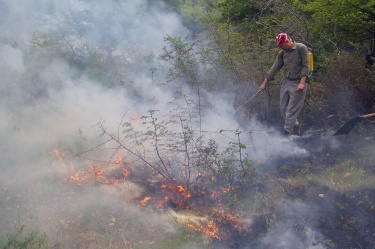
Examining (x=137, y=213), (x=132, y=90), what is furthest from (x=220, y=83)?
(x=137, y=213)

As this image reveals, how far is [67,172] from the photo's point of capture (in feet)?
19.8

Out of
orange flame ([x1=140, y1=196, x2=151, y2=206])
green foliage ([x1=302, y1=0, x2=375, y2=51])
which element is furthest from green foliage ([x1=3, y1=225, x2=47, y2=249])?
green foliage ([x1=302, y1=0, x2=375, y2=51])

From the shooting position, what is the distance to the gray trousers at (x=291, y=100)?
648 cm

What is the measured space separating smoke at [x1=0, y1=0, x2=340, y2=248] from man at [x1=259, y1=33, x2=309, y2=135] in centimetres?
55

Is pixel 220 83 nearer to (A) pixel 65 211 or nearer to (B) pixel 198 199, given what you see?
(B) pixel 198 199

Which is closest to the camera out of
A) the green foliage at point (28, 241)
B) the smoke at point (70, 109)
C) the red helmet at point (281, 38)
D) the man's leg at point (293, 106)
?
the green foliage at point (28, 241)

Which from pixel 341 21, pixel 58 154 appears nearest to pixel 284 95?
pixel 341 21

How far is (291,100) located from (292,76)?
439 millimetres

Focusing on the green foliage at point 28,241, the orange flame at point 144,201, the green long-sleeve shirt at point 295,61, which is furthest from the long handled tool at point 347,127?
the green foliage at point 28,241

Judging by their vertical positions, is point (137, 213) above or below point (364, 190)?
below

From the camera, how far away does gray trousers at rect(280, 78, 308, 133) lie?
648 cm

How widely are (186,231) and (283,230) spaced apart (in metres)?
1.27

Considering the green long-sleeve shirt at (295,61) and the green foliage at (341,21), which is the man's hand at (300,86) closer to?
the green long-sleeve shirt at (295,61)

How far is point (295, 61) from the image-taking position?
636cm
